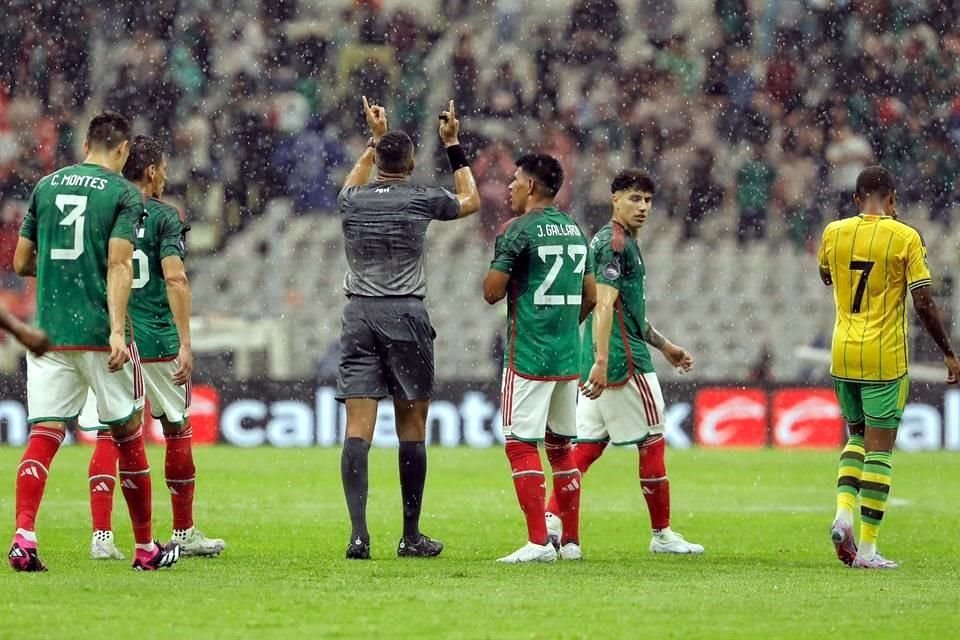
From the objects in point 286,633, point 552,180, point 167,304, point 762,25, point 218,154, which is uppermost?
point 762,25

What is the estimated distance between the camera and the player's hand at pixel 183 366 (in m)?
8.84

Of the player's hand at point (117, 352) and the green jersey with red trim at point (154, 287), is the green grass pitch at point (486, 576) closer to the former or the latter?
the player's hand at point (117, 352)

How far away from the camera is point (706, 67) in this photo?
24266 millimetres

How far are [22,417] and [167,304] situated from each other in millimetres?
10682

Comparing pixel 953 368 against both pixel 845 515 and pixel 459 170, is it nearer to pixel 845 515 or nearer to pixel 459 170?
pixel 845 515

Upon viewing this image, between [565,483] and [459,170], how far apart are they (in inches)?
69.3

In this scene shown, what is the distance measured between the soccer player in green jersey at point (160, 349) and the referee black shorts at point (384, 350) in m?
0.83

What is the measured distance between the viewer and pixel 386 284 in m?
9.06

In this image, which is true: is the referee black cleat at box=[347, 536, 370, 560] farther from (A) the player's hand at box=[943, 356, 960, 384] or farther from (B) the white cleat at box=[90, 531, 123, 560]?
(A) the player's hand at box=[943, 356, 960, 384]

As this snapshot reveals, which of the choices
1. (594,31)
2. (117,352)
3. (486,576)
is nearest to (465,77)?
(594,31)

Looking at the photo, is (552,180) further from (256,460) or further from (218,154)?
(218,154)

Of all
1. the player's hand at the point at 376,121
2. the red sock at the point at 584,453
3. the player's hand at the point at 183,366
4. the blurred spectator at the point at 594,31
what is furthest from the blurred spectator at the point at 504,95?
the player's hand at the point at 183,366

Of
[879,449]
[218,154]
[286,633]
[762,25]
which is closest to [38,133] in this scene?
[218,154]

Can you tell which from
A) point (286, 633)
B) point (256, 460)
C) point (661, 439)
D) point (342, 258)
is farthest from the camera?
point (342, 258)
